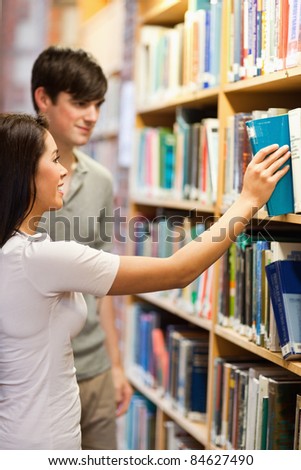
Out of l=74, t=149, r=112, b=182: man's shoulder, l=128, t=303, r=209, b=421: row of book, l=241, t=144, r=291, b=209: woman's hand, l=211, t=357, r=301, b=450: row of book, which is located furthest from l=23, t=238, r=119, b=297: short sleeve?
l=128, t=303, r=209, b=421: row of book

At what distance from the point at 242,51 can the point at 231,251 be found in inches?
22.6

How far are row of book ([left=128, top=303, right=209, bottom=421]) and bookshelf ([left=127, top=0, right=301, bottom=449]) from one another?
45 millimetres

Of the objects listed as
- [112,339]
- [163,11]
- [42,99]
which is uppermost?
[163,11]

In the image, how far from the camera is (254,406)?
2012 millimetres

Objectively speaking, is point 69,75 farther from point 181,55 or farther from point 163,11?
point 163,11

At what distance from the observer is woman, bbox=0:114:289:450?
5.16ft

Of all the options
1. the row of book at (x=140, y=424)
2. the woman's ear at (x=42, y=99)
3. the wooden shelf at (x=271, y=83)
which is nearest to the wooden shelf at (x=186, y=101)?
the wooden shelf at (x=271, y=83)

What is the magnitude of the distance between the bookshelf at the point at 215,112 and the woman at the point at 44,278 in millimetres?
309

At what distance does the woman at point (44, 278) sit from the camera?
157cm

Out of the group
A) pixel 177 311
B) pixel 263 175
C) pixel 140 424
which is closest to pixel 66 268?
pixel 263 175

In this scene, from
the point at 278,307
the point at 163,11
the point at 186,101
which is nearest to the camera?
the point at 278,307

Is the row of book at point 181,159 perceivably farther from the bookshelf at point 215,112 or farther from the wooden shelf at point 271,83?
the wooden shelf at point 271,83

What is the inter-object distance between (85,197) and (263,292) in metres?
0.66
